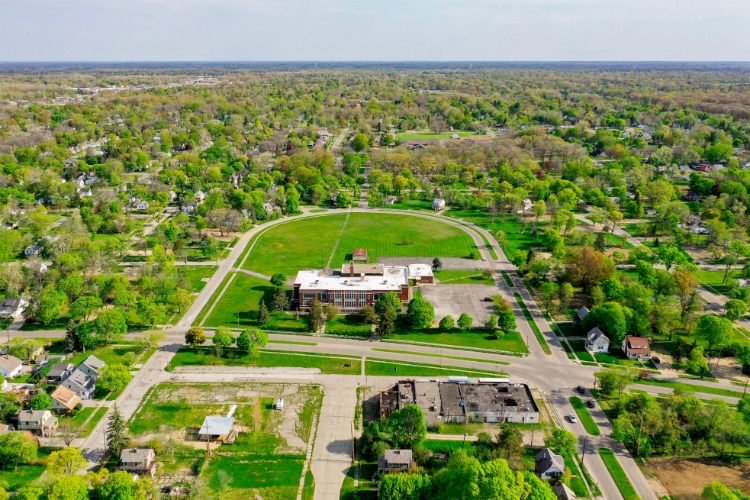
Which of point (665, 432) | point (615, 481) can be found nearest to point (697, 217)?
point (665, 432)

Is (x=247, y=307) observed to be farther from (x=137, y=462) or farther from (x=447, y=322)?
(x=137, y=462)

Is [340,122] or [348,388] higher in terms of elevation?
[340,122]

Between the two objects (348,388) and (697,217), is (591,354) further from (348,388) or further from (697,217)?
(697,217)

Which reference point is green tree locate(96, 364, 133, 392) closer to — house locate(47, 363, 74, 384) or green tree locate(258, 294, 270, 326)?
house locate(47, 363, 74, 384)

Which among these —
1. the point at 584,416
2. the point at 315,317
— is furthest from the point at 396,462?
the point at 315,317

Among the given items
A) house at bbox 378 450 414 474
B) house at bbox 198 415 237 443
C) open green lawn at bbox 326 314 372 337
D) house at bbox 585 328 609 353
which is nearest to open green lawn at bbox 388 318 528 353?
open green lawn at bbox 326 314 372 337

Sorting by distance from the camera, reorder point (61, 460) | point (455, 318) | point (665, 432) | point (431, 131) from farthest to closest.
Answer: point (431, 131) < point (455, 318) < point (665, 432) < point (61, 460)

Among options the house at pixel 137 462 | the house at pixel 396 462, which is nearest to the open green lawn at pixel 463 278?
the house at pixel 396 462

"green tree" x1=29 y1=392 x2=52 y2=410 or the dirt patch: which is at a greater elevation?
"green tree" x1=29 y1=392 x2=52 y2=410
